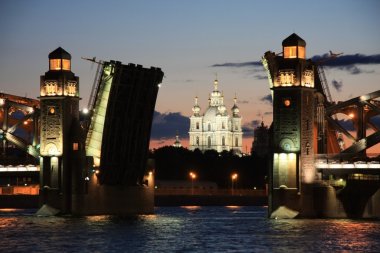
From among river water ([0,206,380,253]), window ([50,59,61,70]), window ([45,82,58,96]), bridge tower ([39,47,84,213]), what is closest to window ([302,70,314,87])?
river water ([0,206,380,253])

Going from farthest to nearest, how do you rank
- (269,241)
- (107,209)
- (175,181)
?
(175,181), (107,209), (269,241)

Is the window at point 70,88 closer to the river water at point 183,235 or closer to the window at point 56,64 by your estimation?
the window at point 56,64

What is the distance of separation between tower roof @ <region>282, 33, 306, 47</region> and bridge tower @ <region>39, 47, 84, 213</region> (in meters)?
15.1

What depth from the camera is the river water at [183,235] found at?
6906 centimetres

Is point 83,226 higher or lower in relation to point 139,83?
lower

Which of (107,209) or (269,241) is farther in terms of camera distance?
(107,209)

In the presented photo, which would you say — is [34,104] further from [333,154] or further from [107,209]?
[333,154]

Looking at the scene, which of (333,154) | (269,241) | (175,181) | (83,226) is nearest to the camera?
(269,241)

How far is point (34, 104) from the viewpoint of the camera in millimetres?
102562

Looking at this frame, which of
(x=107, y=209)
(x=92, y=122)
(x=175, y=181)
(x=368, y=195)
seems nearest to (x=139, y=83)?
(x=92, y=122)

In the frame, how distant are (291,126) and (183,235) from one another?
51.8 ft

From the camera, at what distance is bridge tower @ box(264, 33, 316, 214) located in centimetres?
9088

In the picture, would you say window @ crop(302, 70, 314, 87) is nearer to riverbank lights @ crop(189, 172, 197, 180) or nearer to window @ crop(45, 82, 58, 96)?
window @ crop(45, 82, 58, 96)

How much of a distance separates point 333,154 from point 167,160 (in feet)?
258
